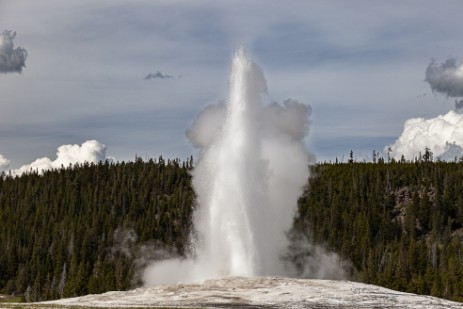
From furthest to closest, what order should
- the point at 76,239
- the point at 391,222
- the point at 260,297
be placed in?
the point at 391,222 < the point at 76,239 < the point at 260,297

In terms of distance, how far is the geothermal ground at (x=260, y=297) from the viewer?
4975cm

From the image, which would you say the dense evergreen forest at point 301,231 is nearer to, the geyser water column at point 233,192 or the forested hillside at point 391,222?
the forested hillside at point 391,222

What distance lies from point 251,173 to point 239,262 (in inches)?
375

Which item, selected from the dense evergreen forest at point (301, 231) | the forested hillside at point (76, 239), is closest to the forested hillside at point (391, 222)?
the dense evergreen forest at point (301, 231)

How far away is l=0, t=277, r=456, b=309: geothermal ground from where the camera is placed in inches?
1959

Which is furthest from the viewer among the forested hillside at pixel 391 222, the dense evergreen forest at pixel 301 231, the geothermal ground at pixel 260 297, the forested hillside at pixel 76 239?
the forested hillside at pixel 76 239

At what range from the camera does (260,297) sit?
174ft

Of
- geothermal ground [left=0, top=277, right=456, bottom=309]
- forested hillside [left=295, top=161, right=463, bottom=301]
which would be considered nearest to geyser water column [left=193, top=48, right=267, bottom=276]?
geothermal ground [left=0, top=277, right=456, bottom=309]

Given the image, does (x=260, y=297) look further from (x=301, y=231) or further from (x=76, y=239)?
(x=76, y=239)

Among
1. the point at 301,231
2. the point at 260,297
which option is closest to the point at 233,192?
the point at 260,297

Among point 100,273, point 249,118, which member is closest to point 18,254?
point 100,273

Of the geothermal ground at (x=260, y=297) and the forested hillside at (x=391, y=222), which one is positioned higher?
the forested hillside at (x=391, y=222)

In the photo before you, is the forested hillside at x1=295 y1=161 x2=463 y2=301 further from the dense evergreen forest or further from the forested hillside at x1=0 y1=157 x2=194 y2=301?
the forested hillside at x1=0 y1=157 x2=194 y2=301

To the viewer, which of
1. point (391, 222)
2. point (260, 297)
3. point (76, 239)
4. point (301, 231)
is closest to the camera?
point (260, 297)
